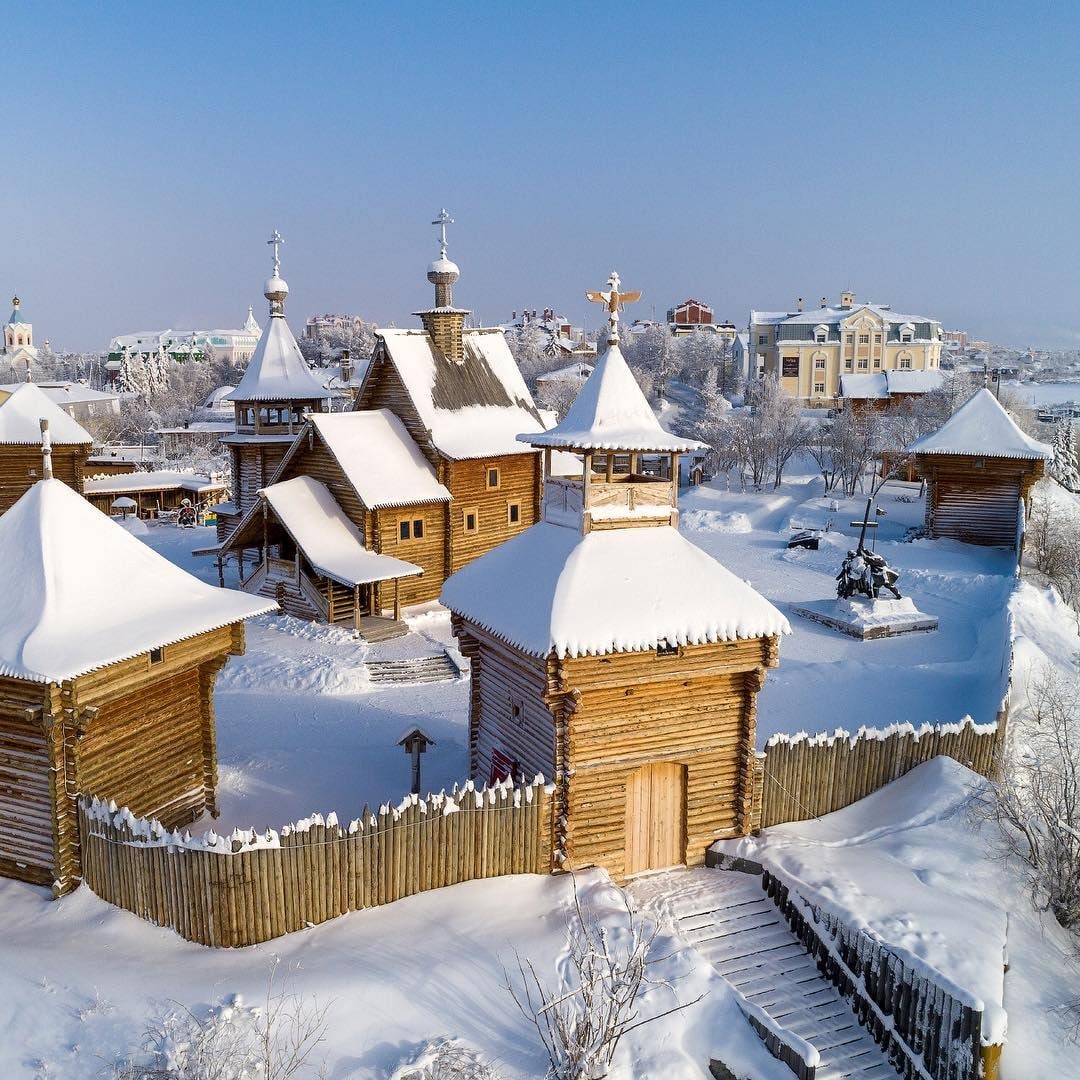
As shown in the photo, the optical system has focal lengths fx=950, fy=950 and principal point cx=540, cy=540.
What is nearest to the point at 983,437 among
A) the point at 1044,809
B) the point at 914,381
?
the point at 1044,809

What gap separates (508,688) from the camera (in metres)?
13.7

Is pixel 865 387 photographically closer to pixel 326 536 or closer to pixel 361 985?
pixel 326 536

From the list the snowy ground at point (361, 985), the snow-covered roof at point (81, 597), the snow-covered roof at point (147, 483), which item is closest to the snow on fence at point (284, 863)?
the snowy ground at point (361, 985)

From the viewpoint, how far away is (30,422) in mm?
30812

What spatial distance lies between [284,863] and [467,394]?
20.1m

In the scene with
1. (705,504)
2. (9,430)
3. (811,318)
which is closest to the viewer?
(9,430)

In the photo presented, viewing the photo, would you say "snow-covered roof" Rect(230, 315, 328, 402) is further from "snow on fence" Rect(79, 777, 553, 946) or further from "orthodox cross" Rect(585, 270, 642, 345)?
"snow on fence" Rect(79, 777, 553, 946)

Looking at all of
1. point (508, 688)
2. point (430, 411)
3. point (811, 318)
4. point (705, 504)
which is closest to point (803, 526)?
point (705, 504)

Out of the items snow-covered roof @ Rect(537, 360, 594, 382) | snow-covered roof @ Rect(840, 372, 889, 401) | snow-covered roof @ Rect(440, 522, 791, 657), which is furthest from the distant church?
snow-covered roof @ Rect(440, 522, 791, 657)

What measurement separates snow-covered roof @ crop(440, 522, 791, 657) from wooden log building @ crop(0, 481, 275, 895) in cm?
358

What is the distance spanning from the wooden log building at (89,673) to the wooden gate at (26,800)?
0.06 feet

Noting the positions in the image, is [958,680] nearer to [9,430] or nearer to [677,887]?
[677,887]

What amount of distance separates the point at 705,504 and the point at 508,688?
99.8ft

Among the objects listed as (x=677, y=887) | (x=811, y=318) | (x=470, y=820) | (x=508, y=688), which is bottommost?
(x=677, y=887)
